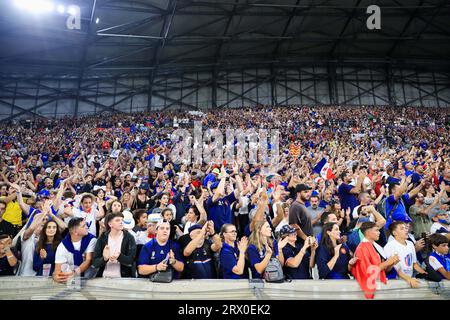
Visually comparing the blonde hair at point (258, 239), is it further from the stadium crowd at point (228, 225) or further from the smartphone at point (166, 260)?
the smartphone at point (166, 260)

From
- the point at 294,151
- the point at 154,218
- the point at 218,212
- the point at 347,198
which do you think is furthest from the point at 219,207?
the point at 294,151

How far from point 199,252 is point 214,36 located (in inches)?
875

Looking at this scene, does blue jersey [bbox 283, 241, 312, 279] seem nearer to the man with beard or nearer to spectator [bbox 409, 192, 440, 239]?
the man with beard

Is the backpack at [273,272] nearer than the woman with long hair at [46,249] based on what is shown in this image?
Yes

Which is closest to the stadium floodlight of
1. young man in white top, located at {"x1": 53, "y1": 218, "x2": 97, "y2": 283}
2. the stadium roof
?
the stadium roof

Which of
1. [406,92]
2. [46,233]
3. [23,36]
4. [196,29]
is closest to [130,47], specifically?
[196,29]

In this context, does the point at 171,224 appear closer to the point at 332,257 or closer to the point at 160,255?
the point at 160,255

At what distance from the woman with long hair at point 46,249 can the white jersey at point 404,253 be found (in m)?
4.31

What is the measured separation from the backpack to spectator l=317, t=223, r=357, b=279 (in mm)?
578

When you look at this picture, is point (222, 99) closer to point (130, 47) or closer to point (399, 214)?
point (130, 47)

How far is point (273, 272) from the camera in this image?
3.66 meters

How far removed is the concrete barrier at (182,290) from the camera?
3.43 meters

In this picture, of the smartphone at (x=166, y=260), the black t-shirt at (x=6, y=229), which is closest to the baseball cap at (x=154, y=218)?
the smartphone at (x=166, y=260)
